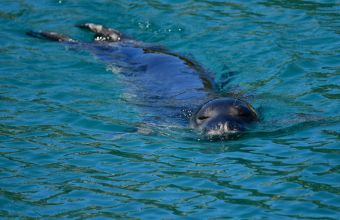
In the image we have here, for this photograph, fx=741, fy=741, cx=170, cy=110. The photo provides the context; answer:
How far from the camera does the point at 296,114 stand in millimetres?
8734

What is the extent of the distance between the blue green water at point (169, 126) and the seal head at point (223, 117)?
163 mm

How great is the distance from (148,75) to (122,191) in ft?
12.6

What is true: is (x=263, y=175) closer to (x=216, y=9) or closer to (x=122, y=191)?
(x=122, y=191)

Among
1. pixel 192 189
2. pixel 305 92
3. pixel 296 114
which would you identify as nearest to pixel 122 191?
pixel 192 189

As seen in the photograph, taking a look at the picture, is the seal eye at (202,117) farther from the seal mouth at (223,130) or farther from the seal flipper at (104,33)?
the seal flipper at (104,33)

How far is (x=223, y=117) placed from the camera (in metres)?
8.41

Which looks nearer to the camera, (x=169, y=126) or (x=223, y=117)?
(x=223, y=117)

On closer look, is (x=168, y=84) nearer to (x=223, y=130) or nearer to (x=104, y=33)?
(x=223, y=130)

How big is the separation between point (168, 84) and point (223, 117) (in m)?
1.89

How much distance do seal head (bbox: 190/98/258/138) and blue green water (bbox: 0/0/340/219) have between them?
16 centimetres

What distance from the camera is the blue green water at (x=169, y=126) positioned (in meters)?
6.75

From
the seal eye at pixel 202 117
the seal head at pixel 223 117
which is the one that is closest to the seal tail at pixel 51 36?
the seal head at pixel 223 117

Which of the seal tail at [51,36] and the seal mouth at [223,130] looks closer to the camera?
the seal mouth at [223,130]

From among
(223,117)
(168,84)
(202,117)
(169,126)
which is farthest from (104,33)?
(223,117)
